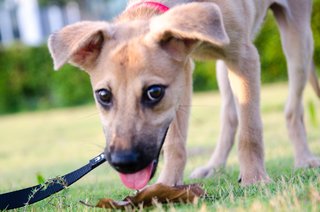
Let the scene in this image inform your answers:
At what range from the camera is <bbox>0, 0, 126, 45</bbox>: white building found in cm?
3978

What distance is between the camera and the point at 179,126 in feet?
17.3

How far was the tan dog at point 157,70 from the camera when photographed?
12.4ft

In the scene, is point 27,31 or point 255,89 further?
point 27,31

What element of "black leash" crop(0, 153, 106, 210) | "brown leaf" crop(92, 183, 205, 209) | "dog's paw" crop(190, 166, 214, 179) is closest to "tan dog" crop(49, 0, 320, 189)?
"brown leaf" crop(92, 183, 205, 209)

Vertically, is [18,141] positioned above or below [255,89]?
below

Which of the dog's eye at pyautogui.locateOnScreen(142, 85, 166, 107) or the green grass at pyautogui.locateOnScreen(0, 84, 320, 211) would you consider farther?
the dog's eye at pyautogui.locateOnScreen(142, 85, 166, 107)

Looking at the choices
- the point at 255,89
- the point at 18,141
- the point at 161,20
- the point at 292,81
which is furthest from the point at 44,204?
the point at 18,141

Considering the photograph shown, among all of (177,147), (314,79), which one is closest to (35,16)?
(314,79)

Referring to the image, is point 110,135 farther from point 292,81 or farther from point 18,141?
point 18,141

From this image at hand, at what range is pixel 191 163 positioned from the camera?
7.46 m

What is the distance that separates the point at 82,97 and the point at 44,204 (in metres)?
22.9

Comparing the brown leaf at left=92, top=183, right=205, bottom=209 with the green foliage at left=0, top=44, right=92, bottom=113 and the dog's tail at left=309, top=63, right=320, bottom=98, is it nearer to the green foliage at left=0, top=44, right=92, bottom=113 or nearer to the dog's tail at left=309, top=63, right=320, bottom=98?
the dog's tail at left=309, top=63, right=320, bottom=98

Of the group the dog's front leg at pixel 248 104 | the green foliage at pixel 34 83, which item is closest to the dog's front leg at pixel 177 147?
the dog's front leg at pixel 248 104

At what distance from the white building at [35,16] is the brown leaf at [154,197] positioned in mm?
35673
